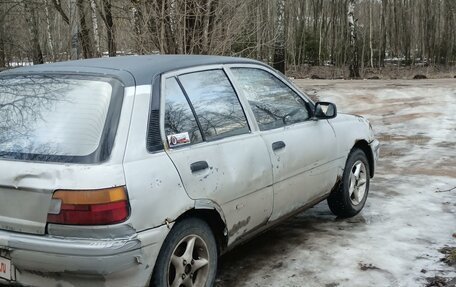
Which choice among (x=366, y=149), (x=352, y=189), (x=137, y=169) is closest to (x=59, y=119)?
(x=137, y=169)

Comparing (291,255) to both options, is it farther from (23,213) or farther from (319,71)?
(319,71)

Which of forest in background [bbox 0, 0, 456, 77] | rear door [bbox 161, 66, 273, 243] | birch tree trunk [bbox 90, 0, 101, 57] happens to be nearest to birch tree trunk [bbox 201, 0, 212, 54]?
forest in background [bbox 0, 0, 456, 77]

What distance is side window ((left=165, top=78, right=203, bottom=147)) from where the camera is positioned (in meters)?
3.39

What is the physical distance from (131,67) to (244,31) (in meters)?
6.70

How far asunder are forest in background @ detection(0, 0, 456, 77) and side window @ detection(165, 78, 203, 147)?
5586mm

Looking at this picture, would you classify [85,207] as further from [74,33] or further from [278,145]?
[74,33]

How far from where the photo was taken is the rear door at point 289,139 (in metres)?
4.22

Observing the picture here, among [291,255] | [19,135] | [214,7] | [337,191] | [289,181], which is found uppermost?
[214,7]

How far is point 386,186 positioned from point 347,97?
27.8 ft

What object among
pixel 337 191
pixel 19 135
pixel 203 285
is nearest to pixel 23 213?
pixel 19 135

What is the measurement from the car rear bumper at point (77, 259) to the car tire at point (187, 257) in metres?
0.16

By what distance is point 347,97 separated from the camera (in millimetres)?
15016

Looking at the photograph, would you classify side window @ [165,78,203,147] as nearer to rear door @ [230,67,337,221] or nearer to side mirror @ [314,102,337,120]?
rear door @ [230,67,337,221]

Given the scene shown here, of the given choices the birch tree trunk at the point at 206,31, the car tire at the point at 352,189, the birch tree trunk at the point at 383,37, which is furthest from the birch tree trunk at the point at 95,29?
the birch tree trunk at the point at 383,37
